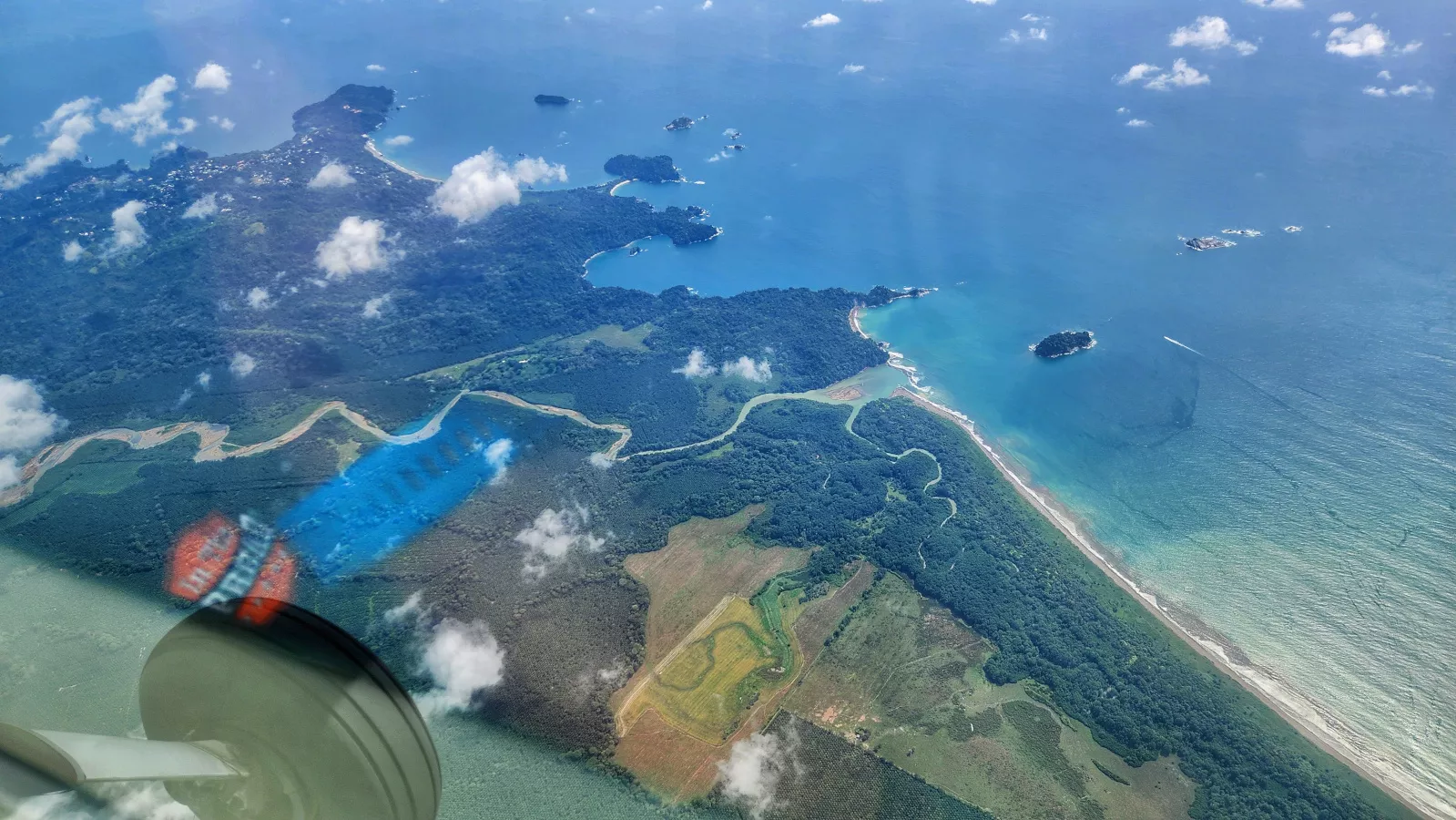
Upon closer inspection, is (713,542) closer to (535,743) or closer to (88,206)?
(535,743)

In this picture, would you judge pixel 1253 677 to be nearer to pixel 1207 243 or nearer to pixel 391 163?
pixel 1207 243

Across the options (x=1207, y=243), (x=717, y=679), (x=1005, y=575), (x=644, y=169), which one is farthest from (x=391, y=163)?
(x=1207, y=243)

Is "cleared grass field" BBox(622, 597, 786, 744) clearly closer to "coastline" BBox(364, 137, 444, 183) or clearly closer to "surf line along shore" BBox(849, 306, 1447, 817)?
"surf line along shore" BBox(849, 306, 1447, 817)

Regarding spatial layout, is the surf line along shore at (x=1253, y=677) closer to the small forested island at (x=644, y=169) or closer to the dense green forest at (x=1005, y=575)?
the dense green forest at (x=1005, y=575)

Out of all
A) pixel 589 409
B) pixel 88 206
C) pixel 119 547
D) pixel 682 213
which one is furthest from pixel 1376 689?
pixel 88 206

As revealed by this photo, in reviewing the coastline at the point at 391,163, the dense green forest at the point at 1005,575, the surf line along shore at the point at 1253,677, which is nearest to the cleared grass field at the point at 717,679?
the dense green forest at the point at 1005,575

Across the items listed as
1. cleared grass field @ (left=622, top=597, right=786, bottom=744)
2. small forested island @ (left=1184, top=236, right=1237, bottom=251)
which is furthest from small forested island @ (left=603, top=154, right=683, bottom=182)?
cleared grass field @ (left=622, top=597, right=786, bottom=744)
